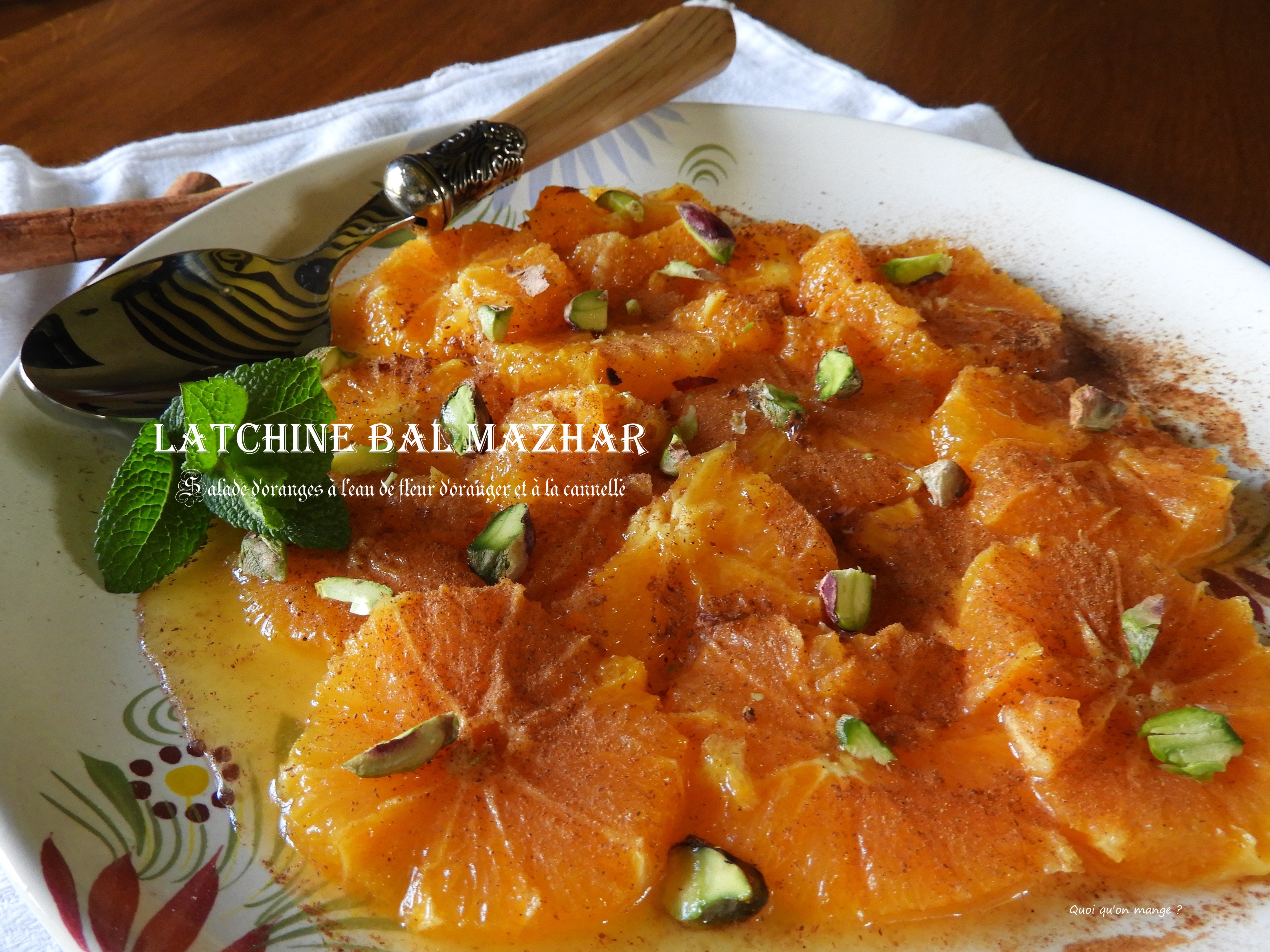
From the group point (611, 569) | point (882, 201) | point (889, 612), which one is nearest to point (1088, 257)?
point (882, 201)

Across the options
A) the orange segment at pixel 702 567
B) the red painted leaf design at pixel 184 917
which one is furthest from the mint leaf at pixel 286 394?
the red painted leaf design at pixel 184 917

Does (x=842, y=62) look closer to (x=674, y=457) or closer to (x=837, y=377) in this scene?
(x=837, y=377)

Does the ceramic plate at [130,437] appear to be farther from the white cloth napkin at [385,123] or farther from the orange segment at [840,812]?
the white cloth napkin at [385,123]

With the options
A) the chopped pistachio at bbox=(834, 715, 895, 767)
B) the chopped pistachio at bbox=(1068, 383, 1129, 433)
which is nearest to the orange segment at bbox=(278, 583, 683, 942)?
the chopped pistachio at bbox=(834, 715, 895, 767)

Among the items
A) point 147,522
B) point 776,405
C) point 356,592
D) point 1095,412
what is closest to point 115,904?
point 356,592

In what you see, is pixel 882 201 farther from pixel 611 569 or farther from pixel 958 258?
pixel 611 569

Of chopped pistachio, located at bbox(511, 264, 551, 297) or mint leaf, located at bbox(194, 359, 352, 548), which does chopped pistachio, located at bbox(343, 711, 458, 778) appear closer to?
mint leaf, located at bbox(194, 359, 352, 548)
